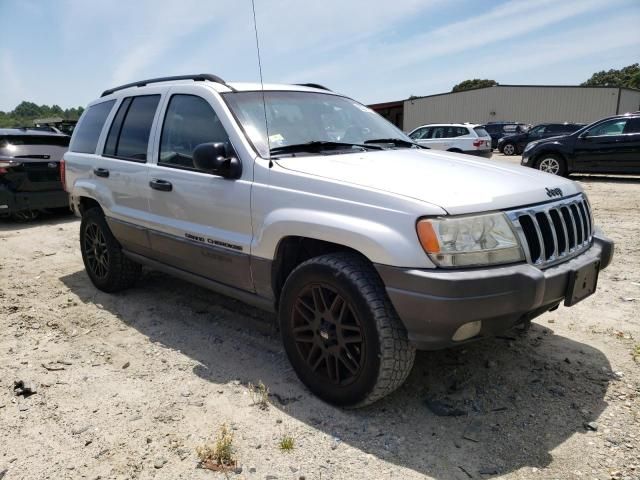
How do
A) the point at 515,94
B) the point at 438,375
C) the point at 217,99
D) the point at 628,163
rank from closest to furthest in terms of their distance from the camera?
the point at 438,375
the point at 217,99
the point at 628,163
the point at 515,94

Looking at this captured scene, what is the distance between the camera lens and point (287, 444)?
7.95ft

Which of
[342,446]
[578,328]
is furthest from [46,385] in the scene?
[578,328]

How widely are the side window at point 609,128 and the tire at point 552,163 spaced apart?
872 mm

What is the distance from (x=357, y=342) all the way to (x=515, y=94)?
38346 mm

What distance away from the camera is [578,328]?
12.1ft

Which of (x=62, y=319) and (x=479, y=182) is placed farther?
(x=62, y=319)

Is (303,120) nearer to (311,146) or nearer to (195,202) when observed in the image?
(311,146)

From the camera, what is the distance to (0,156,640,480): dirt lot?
2328 millimetres

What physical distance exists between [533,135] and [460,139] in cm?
946

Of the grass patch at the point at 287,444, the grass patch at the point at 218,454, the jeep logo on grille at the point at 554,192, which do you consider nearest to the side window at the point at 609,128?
the jeep logo on grille at the point at 554,192

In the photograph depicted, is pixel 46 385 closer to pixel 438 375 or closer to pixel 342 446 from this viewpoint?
pixel 342 446

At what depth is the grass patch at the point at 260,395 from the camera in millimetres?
2785

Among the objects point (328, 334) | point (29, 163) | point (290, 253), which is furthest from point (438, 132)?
point (328, 334)

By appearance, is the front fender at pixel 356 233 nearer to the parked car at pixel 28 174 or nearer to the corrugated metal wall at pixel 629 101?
the parked car at pixel 28 174
